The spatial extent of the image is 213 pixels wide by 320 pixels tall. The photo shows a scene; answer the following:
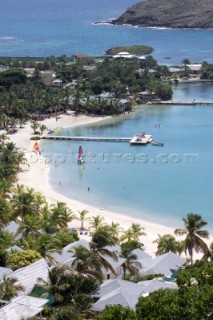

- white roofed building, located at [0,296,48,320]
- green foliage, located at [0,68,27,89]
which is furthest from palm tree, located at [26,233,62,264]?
green foliage, located at [0,68,27,89]

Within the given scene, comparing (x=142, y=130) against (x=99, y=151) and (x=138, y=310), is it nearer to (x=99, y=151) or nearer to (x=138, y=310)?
(x=99, y=151)

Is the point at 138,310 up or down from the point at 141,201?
up

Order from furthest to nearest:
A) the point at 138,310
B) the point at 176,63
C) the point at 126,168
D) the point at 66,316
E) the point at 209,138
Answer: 1. the point at 176,63
2. the point at 209,138
3. the point at 126,168
4. the point at 66,316
5. the point at 138,310

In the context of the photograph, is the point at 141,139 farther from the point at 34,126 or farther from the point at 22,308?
the point at 22,308

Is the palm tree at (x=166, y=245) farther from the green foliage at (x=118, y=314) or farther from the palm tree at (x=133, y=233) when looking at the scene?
the green foliage at (x=118, y=314)

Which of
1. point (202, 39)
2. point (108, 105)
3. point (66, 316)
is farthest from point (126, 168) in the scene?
point (202, 39)

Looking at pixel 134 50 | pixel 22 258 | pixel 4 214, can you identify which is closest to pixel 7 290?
pixel 22 258

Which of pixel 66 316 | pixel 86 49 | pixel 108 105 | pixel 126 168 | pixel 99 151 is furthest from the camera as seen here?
pixel 86 49

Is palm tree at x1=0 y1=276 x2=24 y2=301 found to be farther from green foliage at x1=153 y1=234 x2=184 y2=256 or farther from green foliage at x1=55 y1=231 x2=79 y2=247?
green foliage at x1=153 y1=234 x2=184 y2=256
